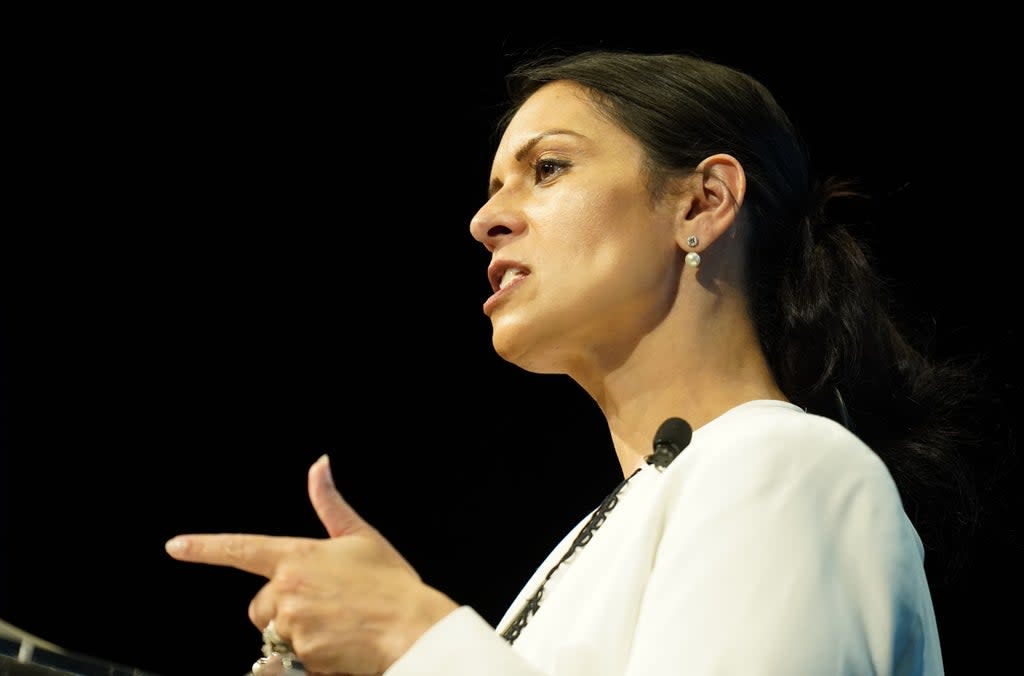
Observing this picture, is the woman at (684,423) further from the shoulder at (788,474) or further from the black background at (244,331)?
the black background at (244,331)

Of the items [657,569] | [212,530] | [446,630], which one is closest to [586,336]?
[657,569]

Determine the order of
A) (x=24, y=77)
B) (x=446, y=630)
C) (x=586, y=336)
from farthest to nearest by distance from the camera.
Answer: (x=24, y=77) → (x=586, y=336) → (x=446, y=630)

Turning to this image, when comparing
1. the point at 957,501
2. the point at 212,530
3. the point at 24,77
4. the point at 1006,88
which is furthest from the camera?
the point at 212,530

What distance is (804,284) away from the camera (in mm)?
1854

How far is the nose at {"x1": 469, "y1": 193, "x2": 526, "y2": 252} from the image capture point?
1.76 m

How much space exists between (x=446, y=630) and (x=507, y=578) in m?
2.10

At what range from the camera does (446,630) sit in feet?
3.61

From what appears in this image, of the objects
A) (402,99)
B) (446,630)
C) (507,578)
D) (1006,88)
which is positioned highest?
(402,99)

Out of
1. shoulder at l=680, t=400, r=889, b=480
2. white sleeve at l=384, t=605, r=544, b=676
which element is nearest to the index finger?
white sleeve at l=384, t=605, r=544, b=676

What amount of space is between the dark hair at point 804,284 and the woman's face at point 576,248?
0.21 feet

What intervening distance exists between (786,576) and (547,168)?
84cm

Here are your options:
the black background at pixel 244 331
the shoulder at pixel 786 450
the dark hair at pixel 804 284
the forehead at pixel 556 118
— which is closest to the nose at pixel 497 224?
the forehead at pixel 556 118

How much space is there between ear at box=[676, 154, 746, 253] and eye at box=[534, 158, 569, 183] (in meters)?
0.18

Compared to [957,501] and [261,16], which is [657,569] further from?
[261,16]
